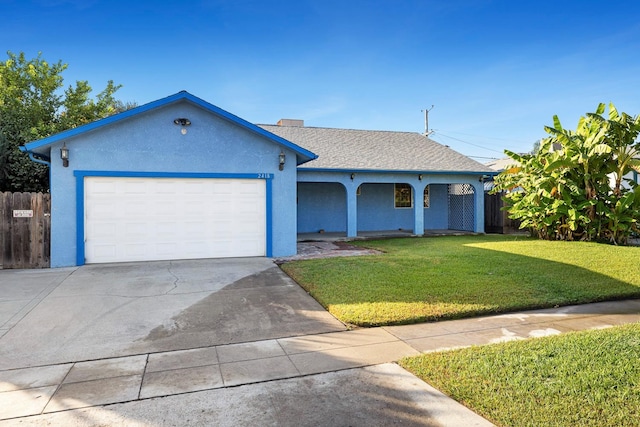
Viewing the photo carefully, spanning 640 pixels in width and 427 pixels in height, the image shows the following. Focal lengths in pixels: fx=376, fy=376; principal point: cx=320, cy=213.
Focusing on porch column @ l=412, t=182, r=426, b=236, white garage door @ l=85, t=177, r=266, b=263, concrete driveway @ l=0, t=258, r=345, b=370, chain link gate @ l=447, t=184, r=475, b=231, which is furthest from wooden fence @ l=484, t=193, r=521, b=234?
concrete driveway @ l=0, t=258, r=345, b=370

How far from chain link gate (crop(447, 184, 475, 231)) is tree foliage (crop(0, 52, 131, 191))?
725 inches

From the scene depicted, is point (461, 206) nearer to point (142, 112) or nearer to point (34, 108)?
point (142, 112)

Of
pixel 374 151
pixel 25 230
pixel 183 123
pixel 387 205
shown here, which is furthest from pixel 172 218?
pixel 387 205

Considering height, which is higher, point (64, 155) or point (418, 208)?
point (64, 155)

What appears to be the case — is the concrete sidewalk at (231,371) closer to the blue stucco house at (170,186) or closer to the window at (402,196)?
the blue stucco house at (170,186)

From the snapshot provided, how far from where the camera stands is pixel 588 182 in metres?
12.5

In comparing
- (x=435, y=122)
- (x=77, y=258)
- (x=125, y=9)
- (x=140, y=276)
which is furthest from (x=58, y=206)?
(x=435, y=122)

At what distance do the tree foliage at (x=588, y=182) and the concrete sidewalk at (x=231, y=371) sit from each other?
8193 millimetres

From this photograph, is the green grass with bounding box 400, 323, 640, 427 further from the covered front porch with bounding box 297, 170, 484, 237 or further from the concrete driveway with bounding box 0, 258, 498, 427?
the covered front porch with bounding box 297, 170, 484, 237

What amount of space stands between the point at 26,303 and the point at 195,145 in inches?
216

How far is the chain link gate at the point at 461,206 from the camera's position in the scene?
1819cm

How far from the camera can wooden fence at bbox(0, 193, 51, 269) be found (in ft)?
30.2

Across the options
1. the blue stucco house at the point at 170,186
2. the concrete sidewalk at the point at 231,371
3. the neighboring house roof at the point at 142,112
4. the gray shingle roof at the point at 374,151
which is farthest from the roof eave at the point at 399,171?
the concrete sidewalk at the point at 231,371

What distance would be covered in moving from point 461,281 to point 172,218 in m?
7.53
